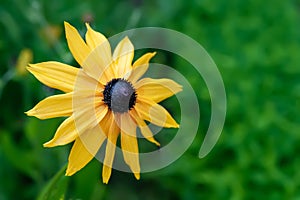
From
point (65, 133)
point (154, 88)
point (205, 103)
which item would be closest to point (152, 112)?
point (154, 88)

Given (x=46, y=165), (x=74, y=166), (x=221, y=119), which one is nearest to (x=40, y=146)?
(x=46, y=165)

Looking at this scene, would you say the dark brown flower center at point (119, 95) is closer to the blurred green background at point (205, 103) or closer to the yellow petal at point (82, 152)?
the yellow petal at point (82, 152)

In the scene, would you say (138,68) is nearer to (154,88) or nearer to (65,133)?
(154,88)

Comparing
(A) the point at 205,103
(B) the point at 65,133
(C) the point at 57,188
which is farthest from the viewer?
(A) the point at 205,103

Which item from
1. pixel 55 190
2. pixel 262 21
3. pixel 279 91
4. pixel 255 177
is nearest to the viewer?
pixel 55 190

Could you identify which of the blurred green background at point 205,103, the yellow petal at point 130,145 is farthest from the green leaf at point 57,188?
the blurred green background at point 205,103

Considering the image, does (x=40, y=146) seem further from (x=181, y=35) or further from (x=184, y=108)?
(x=181, y=35)
